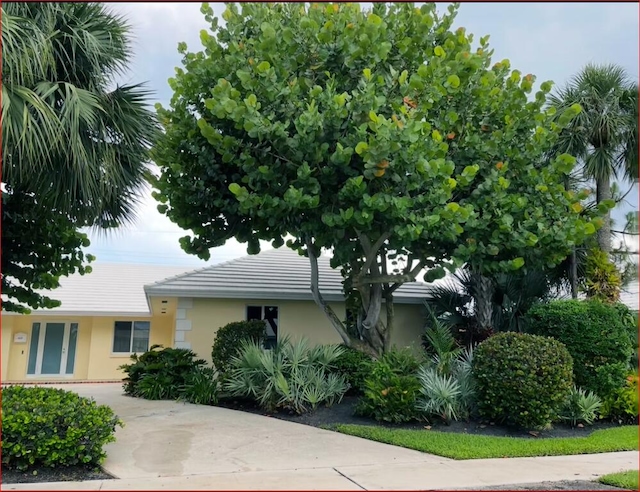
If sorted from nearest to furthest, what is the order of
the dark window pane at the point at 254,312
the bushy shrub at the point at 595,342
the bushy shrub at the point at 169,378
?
the bushy shrub at the point at 595,342 → the bushy shrub at the point at 169,378 → the dark window pane at the point at 254,312

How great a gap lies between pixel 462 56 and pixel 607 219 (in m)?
7.10

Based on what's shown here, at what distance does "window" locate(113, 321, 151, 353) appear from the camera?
773 inches

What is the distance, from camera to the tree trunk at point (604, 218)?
42.5 feet

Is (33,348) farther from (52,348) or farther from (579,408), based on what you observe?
(579,408)

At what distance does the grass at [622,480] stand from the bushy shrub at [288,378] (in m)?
4.97

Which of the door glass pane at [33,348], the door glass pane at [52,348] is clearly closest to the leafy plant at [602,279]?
the door glass pane at [52,348]

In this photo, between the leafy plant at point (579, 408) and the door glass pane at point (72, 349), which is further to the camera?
the door glass pane at point (72, 349)

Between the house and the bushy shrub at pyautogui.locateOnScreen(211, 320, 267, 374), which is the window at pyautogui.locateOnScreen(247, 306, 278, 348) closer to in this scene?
the house

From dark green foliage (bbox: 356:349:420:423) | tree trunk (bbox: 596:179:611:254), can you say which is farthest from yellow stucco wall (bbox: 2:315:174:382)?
tree trunk (bbox: 596:179:611:254)

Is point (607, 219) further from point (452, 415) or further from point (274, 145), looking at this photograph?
point (274, 145)

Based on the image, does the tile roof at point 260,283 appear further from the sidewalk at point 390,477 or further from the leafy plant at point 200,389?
the sidewalk at point 390,477

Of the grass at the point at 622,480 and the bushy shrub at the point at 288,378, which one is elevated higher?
the bushy shrub at the point at 288,378

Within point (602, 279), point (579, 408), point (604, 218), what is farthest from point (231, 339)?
point (604, 218)

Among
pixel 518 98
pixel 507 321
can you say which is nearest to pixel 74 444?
pixel 518 98
